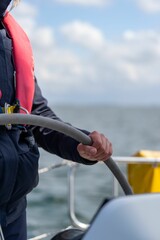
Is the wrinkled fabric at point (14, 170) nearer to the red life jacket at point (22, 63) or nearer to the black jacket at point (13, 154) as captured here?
the black jacket at point (13, 154)

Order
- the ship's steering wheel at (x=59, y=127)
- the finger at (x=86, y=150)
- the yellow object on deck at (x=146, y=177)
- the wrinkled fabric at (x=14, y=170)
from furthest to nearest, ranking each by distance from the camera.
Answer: the yellow object on deck at (x=146, y=177), the finger at (x=86, y=150), the wrinkled fabric at (x=14, y=170), the ship's steering wheel at (x=59, y=127)

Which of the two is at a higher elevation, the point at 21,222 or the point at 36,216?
the point at 21,222

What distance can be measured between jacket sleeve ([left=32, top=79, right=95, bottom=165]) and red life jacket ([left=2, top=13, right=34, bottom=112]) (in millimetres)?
84

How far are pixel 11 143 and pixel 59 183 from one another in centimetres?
767

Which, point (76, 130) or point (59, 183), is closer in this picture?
point (76, 130)

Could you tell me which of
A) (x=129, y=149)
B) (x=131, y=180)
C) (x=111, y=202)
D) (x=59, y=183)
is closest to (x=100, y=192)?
(x=59, y=183)

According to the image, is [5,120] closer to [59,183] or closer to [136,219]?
[136,219]

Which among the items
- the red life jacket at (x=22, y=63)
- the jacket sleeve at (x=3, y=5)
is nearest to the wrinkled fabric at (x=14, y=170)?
the red life jacket at (x=22, y=63)

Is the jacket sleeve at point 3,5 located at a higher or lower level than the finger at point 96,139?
higher

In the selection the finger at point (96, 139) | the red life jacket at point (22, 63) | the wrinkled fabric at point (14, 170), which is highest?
the red life jacket at point (22, 63)

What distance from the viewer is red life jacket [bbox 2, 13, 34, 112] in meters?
1.68

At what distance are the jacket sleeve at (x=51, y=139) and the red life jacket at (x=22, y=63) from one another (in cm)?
8

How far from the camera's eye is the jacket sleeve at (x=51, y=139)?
5.82 feet

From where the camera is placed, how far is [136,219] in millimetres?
1035
